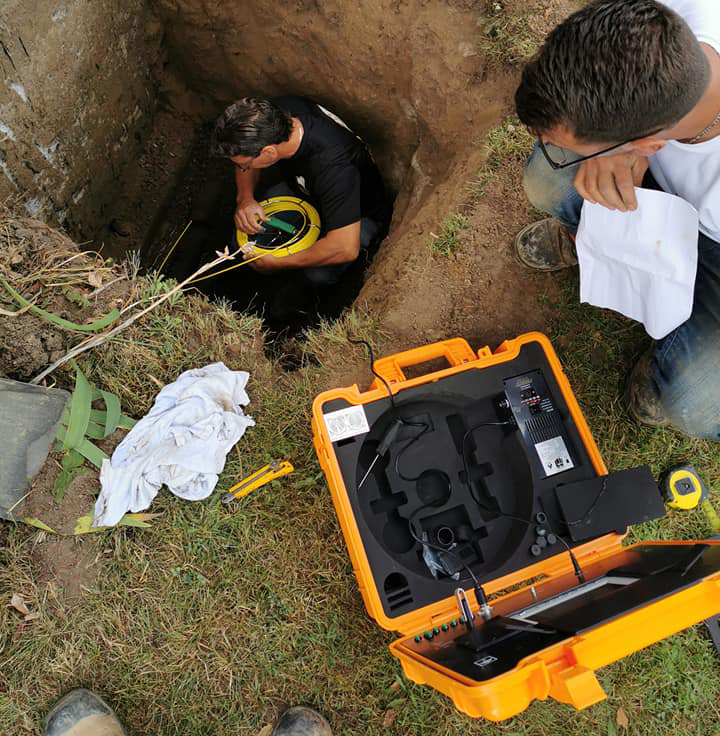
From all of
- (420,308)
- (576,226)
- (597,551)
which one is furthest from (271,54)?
(597,551)

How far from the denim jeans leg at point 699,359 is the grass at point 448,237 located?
2.67 ft

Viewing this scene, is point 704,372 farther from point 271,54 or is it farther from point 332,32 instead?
point 271,54

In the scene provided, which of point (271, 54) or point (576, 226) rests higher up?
point (271, 54)

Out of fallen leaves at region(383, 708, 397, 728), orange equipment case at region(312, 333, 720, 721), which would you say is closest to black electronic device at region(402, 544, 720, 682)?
orange equipment case at region(312, 333, 720, 721)

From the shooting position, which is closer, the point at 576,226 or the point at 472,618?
the point at 472,618

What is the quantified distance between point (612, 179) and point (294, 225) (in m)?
1.67

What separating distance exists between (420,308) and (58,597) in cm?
160

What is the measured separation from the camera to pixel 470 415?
192 cm

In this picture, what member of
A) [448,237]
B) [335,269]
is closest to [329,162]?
[335,269]

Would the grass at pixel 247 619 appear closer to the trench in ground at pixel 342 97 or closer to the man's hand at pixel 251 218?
the man's hand at pixel 251 218

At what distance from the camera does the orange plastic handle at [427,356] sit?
1956 mm

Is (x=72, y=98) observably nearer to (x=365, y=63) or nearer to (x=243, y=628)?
(x=365, y=63)

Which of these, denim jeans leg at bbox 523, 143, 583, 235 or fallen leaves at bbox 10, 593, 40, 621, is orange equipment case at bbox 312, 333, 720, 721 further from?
fallen leaves at bbox 10, 593, 40, 621

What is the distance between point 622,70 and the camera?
1219 millimetres
